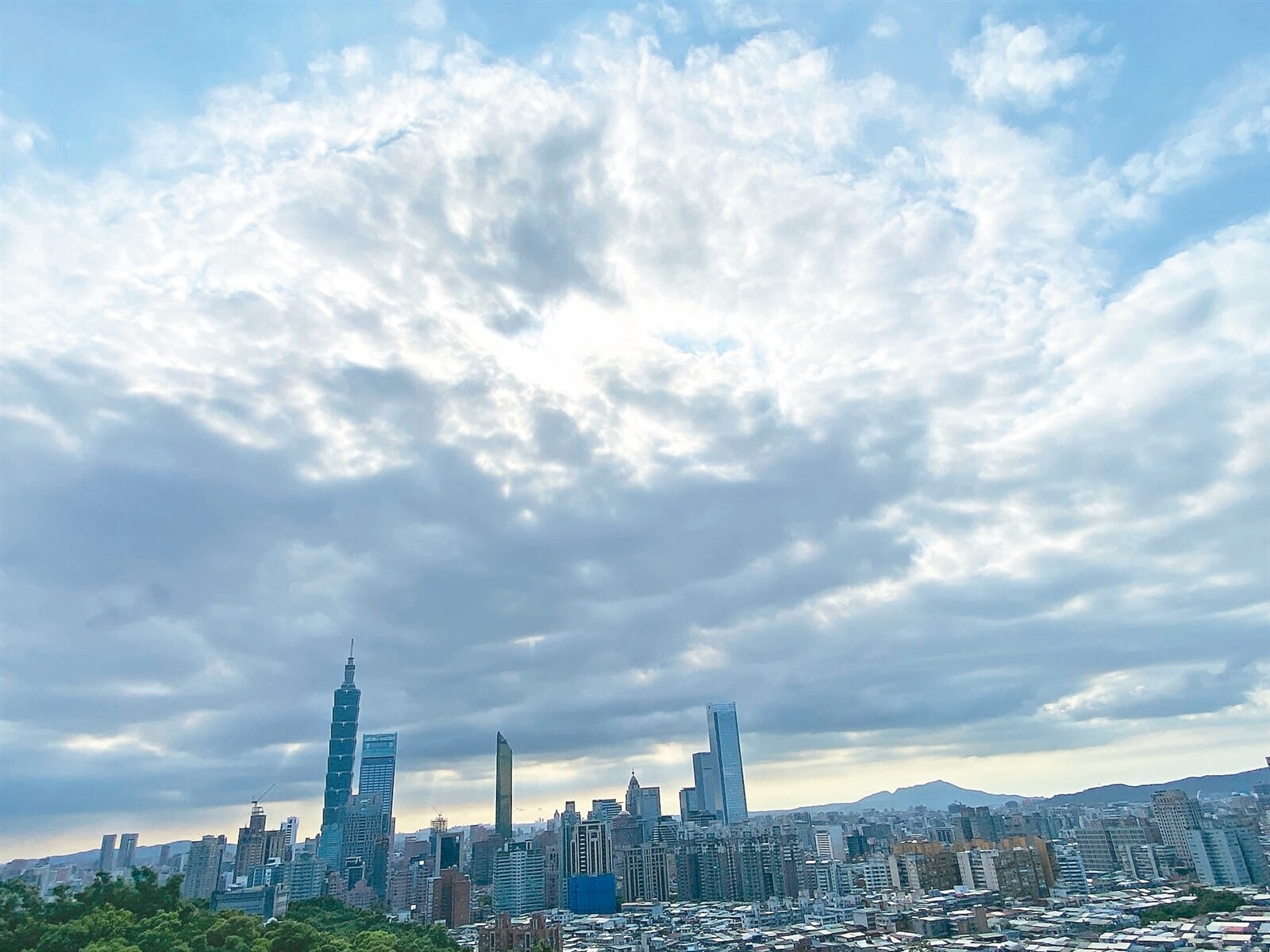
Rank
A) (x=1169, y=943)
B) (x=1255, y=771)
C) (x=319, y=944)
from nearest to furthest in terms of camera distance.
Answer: (x=319, y=944) < (x=1169, y=943) < (x=1255, y=771)

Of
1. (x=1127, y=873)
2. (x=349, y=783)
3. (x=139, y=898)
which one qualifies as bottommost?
(x=1127, y=873)

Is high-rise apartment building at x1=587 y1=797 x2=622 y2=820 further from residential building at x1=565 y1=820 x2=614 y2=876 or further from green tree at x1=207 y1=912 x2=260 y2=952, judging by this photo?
green tree at x1=207 y1=912 x2=260 y2=952

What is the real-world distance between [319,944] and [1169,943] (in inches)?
1451

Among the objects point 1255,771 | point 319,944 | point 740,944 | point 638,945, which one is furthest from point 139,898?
point 1255,771

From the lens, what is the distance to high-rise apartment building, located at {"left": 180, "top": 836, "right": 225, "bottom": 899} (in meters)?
89.6

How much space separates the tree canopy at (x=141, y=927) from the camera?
20.8m

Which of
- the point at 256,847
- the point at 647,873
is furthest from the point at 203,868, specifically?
the point at 647,873

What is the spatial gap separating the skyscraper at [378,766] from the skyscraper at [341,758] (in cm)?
850

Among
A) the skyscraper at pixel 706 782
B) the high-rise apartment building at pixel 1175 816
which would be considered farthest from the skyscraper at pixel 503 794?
the high-rise apartment building at pixel 1175 816

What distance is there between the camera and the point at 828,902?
6022cm

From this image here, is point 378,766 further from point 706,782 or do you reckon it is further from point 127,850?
point 706,782

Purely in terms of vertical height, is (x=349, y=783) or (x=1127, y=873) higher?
(x=349, y=783)

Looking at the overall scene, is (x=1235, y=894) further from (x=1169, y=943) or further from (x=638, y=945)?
(x=638, y=945)

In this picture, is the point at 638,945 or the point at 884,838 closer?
the point at 638,945
